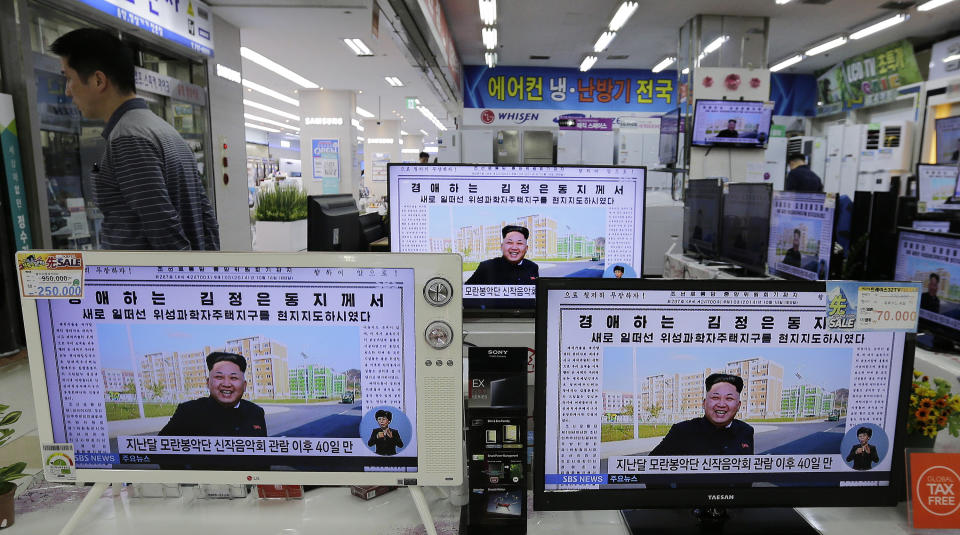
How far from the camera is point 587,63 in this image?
38.4ft

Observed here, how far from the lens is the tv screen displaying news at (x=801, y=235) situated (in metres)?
3.22

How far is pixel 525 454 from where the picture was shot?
1.01 metres

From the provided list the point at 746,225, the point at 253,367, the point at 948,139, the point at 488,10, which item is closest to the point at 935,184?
the point at 746,225

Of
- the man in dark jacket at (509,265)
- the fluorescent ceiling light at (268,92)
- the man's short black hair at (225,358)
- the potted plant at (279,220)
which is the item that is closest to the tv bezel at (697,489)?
the man's short black hair at (225,358)

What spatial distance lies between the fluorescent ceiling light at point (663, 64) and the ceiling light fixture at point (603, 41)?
166cm

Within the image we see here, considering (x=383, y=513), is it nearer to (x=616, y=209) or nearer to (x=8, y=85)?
(x=616, y=209)

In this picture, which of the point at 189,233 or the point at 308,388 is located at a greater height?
the point at 189,233

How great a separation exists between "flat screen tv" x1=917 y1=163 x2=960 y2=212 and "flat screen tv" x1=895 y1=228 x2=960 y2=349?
2.98m

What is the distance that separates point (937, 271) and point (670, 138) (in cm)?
534

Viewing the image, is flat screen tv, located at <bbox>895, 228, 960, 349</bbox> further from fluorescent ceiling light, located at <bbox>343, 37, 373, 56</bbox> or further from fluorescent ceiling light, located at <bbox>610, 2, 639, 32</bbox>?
fluorescent ceiling light, located at <bbox>343, 37, 373, 56</bbox>

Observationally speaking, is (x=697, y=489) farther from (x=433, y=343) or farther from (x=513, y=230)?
(x=513, y=230)

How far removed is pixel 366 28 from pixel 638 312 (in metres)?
5.93

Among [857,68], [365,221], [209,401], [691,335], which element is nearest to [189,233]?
[365,221]

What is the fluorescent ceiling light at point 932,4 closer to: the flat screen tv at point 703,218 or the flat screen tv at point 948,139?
the flat screen tv at point 948,139
